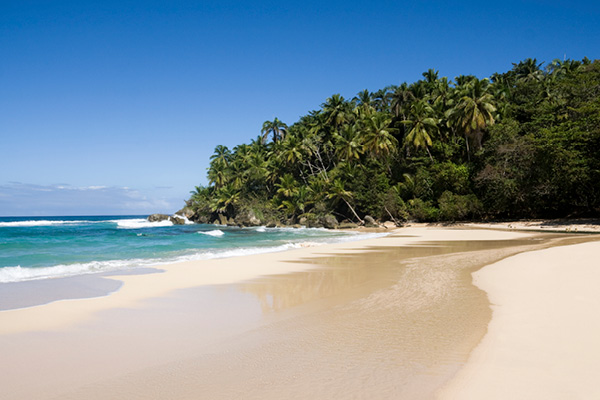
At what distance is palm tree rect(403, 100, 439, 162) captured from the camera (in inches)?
1453

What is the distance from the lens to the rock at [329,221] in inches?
1644

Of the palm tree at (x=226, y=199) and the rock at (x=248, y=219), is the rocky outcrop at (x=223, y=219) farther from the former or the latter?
the rock at (x=248, y=219)

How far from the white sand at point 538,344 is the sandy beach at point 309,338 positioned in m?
0.02

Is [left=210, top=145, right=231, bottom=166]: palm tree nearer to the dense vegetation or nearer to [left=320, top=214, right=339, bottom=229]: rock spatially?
the dense vegetation

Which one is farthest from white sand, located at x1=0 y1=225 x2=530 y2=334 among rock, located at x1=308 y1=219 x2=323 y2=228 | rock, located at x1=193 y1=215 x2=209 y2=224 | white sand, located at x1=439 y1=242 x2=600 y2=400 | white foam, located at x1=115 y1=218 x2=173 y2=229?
rock, located at x1=193 y1=215 x2=209 y2=224

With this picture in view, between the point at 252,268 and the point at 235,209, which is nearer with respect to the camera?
the point at 252,268

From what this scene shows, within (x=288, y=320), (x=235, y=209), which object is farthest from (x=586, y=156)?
(x=235, y=209)

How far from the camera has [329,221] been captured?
4216cm

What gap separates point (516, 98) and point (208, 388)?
47.6m

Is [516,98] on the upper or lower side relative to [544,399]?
upper

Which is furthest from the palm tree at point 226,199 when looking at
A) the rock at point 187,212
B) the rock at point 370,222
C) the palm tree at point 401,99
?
the palm tree at point 401,99

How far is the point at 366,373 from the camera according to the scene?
3.53m

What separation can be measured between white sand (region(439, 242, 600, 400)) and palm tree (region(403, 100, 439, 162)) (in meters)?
30.8

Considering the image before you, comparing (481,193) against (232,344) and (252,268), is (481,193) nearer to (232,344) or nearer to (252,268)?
(252,268)
